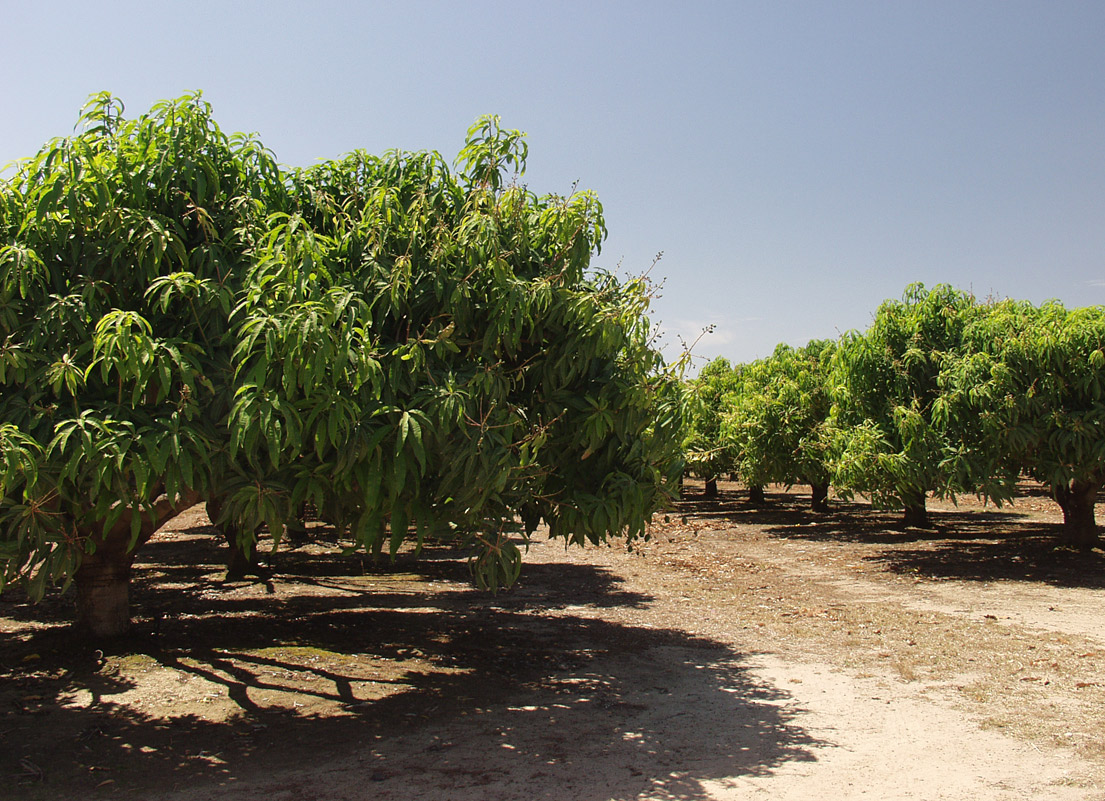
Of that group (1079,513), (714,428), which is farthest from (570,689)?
(714,428)

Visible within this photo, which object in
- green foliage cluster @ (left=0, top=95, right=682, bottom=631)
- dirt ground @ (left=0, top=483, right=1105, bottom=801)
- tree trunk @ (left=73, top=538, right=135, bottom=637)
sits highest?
green foliage cluster @ (left=0, top=95, right=682, bottom=631)

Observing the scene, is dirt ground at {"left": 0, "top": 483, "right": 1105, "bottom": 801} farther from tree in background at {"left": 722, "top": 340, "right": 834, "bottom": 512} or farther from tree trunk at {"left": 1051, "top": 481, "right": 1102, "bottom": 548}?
tree in background at {"left": 722, "top": 340, "right": 834, "bottom": 512}

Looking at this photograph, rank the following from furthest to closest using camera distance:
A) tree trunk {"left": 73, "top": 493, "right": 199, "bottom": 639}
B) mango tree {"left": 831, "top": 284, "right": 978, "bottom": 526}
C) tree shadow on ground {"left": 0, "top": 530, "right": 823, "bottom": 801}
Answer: mango tree {"left": 831, "top": 284, "right": 978, "bottom": 526}, tree trunk {"left": 73, "top": 493, "right": 199, "bottom": 639}, tree shadow on ground {"left": 0, "top": 530, "right": 823, "bottom": 801}

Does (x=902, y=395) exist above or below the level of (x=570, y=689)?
above

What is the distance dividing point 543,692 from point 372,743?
2180 mm

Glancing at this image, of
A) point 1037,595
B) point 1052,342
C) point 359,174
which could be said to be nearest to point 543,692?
point 359,174

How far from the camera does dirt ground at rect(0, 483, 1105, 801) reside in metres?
6.11

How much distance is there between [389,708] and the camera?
7.89 m

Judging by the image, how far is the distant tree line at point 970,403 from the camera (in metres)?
14.2

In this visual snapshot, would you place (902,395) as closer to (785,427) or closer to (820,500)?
(785,427)

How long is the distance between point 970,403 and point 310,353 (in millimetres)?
13084

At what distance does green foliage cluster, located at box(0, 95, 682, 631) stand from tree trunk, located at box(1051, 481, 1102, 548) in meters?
13.8

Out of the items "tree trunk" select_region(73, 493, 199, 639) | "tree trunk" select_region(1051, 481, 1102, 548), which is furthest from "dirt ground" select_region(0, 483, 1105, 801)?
"tree trunk" select_region(1051, 481, 1102, 548)

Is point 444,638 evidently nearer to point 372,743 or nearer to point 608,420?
point 372,743
